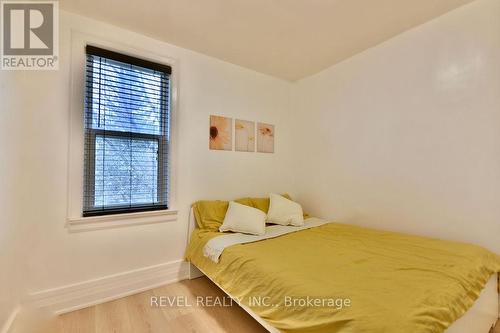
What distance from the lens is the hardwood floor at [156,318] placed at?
1646 mm

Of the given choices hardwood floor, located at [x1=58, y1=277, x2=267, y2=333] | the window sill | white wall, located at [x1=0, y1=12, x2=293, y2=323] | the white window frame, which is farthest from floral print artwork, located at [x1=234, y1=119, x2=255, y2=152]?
hardwood floor, located at [x1=58, y1=277, x2=267, y2=333]

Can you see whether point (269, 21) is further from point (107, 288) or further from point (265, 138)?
point (107, 288)

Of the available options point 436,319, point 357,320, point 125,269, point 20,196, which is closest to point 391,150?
point 436,319

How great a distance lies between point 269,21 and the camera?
2.04 metres

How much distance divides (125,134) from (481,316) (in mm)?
2903

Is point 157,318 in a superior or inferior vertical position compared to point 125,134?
inferior

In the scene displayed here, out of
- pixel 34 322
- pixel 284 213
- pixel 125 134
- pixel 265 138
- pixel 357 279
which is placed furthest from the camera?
pixel 265 138

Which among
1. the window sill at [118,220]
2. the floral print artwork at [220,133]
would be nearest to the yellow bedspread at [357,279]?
the window sill at [118,220]

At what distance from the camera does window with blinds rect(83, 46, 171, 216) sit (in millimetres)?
1998

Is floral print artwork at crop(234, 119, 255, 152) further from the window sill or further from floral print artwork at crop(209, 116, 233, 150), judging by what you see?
the window sill

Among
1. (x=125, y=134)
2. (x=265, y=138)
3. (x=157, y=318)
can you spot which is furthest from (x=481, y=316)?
(x=125, y=134)

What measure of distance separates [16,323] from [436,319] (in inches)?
97.9

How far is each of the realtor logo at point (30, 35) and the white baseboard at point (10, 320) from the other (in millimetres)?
1660

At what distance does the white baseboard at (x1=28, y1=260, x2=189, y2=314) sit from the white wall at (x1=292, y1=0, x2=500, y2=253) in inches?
76.4
